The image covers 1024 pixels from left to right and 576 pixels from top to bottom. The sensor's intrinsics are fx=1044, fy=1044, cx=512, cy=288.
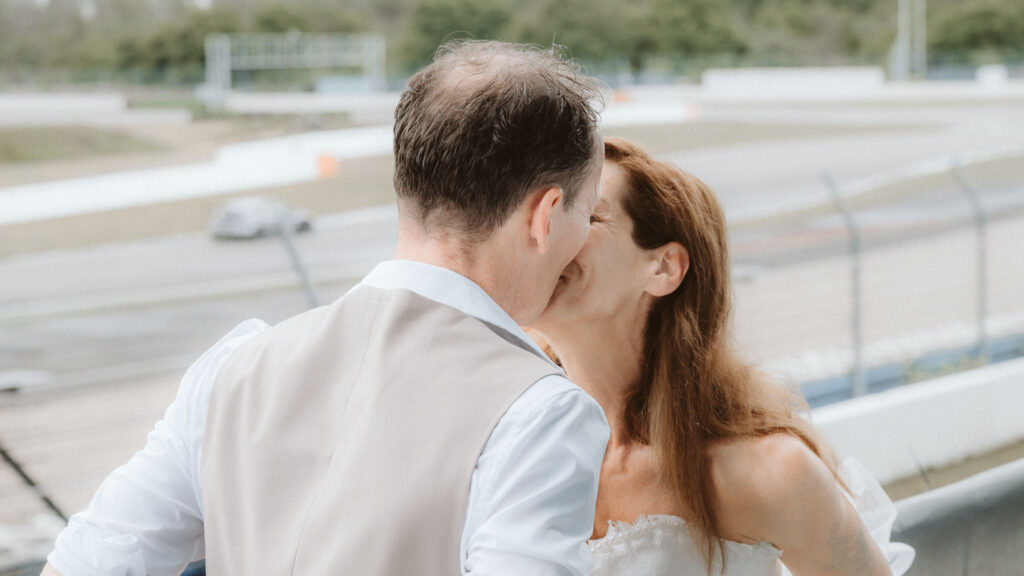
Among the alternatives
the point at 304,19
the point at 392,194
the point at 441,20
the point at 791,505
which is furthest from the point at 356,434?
the point at 304,19

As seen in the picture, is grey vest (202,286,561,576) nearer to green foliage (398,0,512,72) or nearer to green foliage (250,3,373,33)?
green foliage (398,0,512,72)

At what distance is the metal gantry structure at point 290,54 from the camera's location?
144 feet

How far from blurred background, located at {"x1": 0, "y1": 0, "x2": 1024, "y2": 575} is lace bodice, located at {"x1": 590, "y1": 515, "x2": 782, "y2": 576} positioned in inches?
11.2

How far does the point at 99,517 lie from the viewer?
0.84 m

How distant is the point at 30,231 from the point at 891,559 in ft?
61.6

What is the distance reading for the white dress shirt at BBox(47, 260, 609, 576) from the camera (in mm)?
663

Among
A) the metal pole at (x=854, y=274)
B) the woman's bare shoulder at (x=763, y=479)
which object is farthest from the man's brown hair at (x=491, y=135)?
the metal pole at (x=854, y=274)

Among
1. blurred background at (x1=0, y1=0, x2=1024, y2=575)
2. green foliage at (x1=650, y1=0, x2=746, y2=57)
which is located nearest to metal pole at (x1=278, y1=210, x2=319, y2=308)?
blurred background at (x1=0, y1=0, x2=1024, y2=575)

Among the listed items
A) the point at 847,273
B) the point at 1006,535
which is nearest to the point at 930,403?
the point at 1006,535

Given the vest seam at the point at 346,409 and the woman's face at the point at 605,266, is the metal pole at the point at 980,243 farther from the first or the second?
the vest seam at the point at 346,409

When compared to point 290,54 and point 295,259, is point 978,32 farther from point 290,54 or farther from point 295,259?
point 295,259

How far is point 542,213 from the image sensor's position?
0.76m

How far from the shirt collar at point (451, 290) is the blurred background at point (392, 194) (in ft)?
0.54

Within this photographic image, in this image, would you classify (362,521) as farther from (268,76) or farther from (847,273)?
(268,76)
